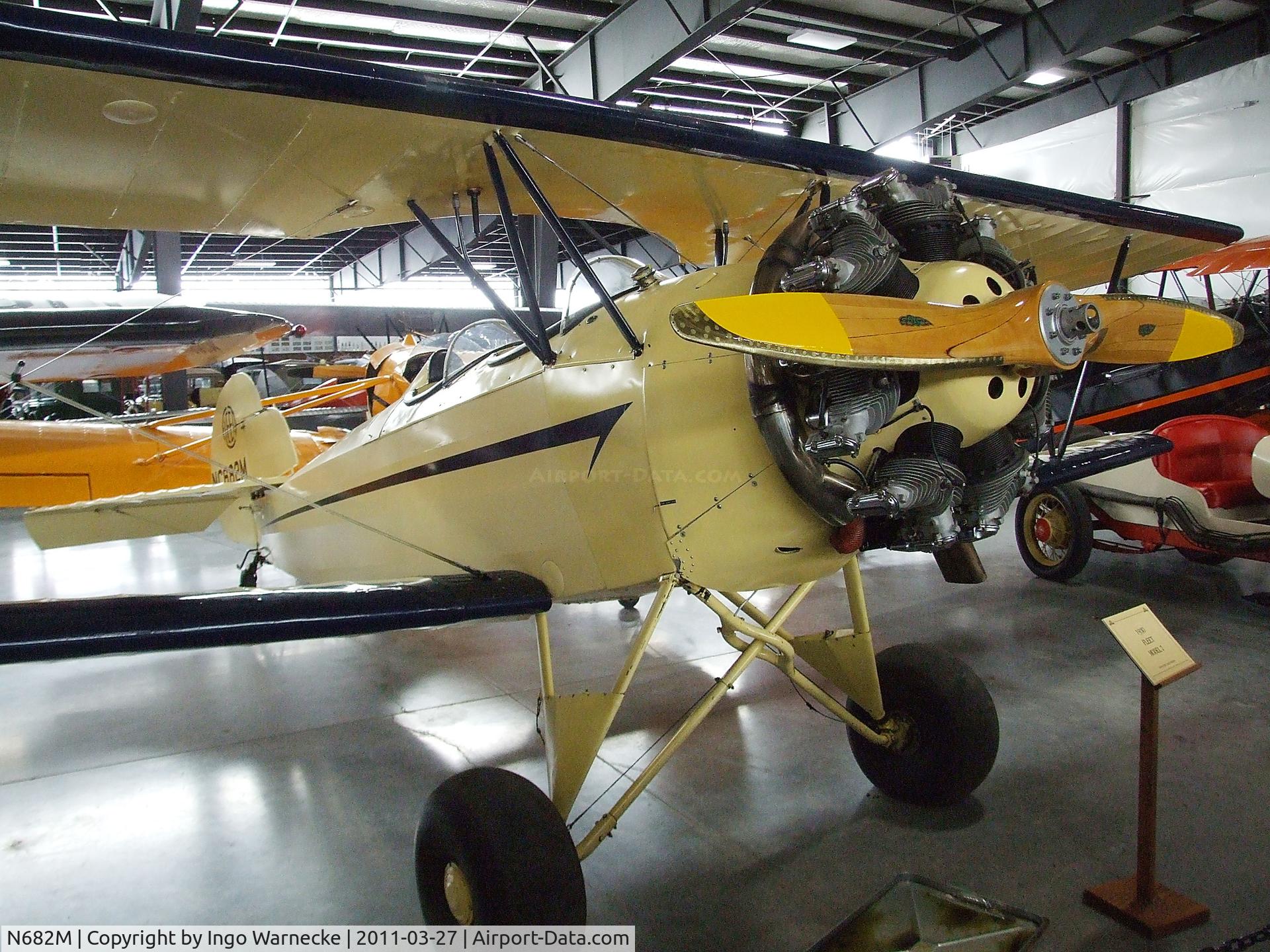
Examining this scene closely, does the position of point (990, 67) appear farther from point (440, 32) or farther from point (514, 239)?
point (514, 239)

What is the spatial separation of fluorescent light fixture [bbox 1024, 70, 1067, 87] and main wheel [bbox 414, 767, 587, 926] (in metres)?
14.3

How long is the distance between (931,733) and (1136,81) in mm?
13347

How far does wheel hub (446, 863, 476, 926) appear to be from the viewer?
2.12 metres

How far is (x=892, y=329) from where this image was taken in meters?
1.76

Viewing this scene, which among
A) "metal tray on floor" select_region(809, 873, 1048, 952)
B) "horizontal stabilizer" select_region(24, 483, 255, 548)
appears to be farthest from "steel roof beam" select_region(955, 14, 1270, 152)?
"horizontal stabilizer" select_region(24, 483, 255, 548)

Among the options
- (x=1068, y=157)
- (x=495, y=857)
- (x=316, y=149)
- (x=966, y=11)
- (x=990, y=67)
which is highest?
(x=966, y=11)

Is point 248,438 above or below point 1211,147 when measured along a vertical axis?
below

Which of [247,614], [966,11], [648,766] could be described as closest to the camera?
[247,614]

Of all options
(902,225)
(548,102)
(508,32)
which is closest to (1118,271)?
(902,225)

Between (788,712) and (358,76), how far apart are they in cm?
298

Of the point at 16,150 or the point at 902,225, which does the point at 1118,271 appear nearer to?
the point at 902,225

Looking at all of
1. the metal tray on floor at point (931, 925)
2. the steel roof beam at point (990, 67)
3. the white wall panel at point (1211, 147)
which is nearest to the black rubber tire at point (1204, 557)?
the metal tray on floor at point (931, 925)

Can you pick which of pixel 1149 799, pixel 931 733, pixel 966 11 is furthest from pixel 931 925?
pixel 966 11

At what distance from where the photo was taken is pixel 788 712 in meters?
3.75
